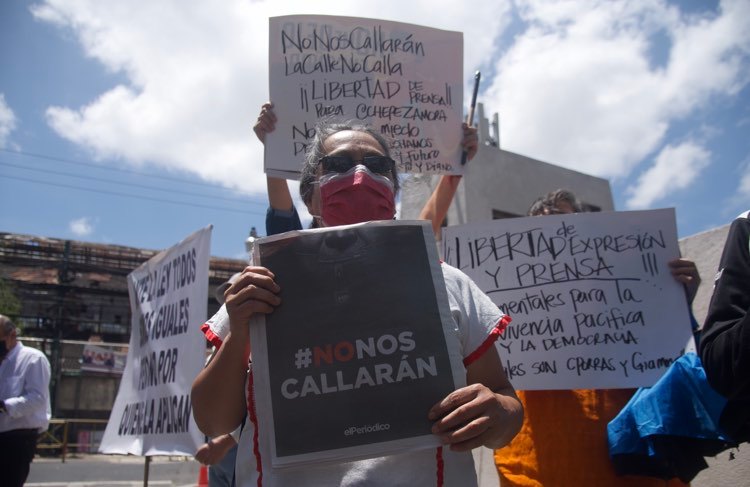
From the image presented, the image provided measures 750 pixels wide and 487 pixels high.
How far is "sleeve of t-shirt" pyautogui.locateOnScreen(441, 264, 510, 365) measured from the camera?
137 cm

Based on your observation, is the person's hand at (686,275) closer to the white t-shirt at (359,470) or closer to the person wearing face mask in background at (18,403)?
the white t-shirt at (359,470)

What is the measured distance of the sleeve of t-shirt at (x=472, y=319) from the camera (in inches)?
54.1

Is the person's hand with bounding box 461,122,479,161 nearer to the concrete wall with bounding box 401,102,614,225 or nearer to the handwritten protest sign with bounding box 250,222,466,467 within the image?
the handwritten protest sign with bounding box 250,222,466,467

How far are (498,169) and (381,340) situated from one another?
476 inches

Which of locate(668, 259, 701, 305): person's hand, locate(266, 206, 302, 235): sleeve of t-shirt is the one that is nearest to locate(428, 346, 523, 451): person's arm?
locate(266, 206, 302, 235): sleeve of t-shirt

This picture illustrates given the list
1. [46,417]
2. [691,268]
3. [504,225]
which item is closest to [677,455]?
[691,268]

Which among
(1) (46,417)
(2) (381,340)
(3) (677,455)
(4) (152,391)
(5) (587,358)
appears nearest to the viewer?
(2) (381,340)

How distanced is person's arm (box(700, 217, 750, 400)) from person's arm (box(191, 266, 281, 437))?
1.15m

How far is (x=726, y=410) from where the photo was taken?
1666mm

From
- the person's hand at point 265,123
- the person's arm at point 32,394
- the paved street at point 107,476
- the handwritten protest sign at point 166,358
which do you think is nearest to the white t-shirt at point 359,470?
the person's hand at point 265,123

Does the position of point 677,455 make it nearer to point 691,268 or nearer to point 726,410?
point 726,410

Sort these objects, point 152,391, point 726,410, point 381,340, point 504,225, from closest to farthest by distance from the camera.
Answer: point 381,340, point 726,410, point 504,225, point 152,391

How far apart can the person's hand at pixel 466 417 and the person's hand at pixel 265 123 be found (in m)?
1.82

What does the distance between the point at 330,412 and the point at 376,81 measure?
211cm
